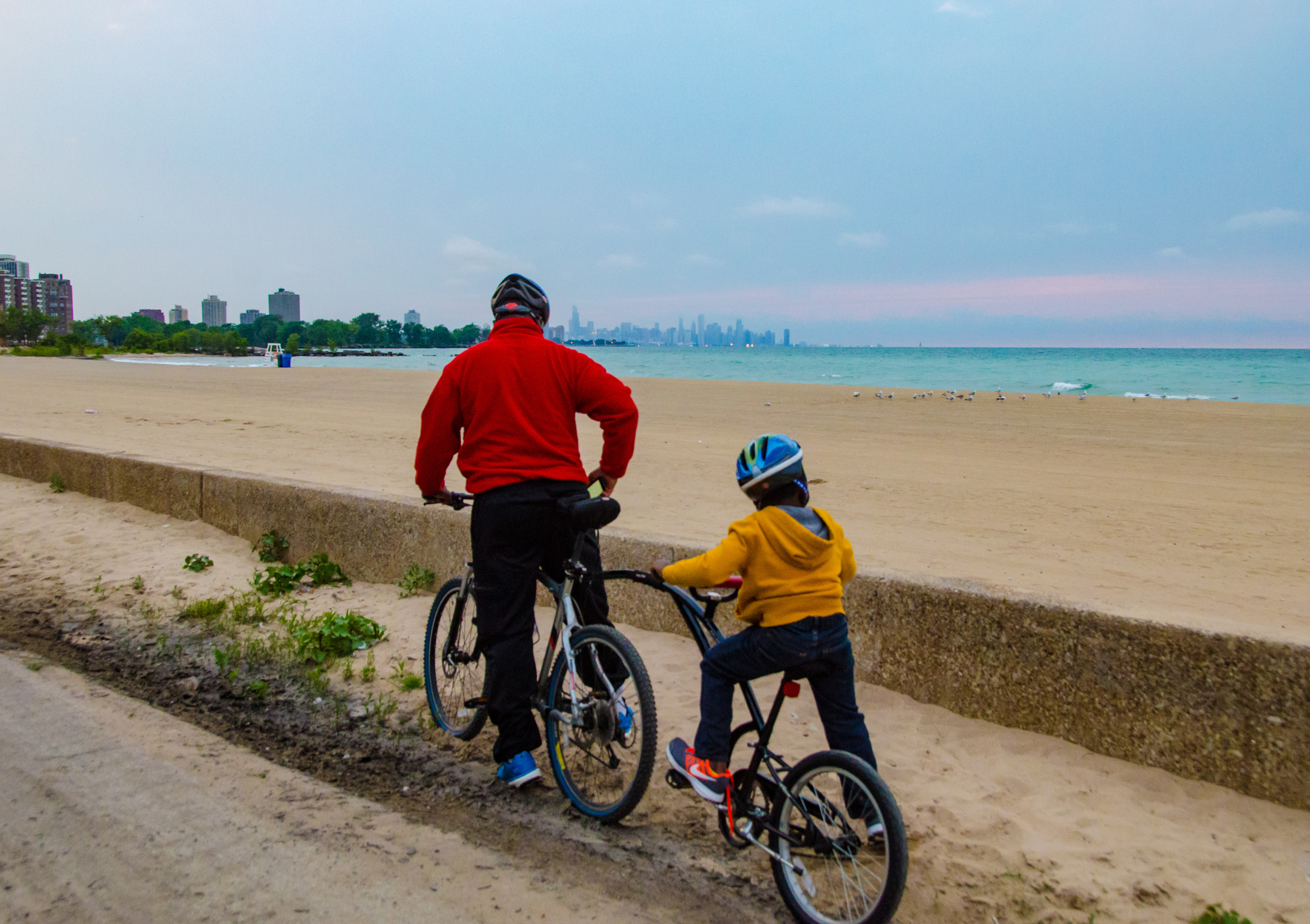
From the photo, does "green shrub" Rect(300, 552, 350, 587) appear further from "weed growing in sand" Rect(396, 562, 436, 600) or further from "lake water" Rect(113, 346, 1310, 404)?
"lake water" Rect(113, 346, 1310, 404)

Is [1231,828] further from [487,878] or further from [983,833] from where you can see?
[487,878]

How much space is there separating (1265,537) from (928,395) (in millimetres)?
19416

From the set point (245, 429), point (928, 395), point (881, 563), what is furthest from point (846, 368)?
point (881, 563)

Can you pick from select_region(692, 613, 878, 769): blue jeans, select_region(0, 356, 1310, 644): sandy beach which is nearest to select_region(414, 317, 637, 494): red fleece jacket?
select_region(692, 613, 878, 769): blue jeans

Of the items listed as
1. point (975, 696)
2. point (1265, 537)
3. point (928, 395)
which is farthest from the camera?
point (928, 395)

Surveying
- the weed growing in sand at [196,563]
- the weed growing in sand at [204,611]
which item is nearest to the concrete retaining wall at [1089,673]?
the weed growing in sand at [204,611]

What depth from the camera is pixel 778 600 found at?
270 cm

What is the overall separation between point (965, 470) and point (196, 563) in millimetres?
8659

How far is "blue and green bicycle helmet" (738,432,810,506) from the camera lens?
2736 mm

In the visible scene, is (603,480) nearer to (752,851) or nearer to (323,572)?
(752,851)

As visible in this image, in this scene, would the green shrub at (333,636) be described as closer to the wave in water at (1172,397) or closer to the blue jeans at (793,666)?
the blue jeans at (793,666)

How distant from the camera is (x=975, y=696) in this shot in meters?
3.86

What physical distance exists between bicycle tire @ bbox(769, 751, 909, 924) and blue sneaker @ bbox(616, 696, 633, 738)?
60 centimetres

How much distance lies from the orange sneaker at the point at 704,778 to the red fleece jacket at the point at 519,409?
1.06 metres
